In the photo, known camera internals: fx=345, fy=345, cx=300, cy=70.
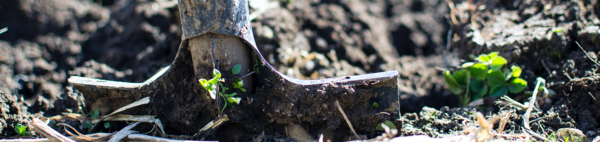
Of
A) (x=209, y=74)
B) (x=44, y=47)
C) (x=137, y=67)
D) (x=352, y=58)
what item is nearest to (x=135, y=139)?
(x=209, y=74)

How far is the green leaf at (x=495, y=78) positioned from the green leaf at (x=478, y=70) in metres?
0.03

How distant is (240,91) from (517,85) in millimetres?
1506

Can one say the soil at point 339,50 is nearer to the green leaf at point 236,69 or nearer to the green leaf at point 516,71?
the green leaf at point 516,71

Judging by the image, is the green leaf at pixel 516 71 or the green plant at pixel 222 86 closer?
the green plant at pixel 222 86

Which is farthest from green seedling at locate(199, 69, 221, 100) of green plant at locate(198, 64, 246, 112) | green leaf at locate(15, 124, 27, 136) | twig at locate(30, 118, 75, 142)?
green leaf at locate(15, 124, 27, 136)

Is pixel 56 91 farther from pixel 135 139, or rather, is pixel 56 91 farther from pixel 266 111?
pixel 266 111

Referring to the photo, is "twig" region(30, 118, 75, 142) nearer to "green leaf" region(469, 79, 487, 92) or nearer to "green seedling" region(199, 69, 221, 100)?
"green seedling" region(199, 69, 221, 100)

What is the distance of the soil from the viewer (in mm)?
1756

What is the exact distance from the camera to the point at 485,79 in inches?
82.2

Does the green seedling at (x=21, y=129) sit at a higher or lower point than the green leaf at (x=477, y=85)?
lower

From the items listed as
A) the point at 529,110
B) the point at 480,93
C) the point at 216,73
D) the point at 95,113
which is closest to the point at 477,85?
the point at 480,93

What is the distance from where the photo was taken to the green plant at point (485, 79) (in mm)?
1900

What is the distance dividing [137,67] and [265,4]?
1.14 m

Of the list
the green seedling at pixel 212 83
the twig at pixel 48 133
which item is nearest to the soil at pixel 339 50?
the green seedling at pixel 212 83
